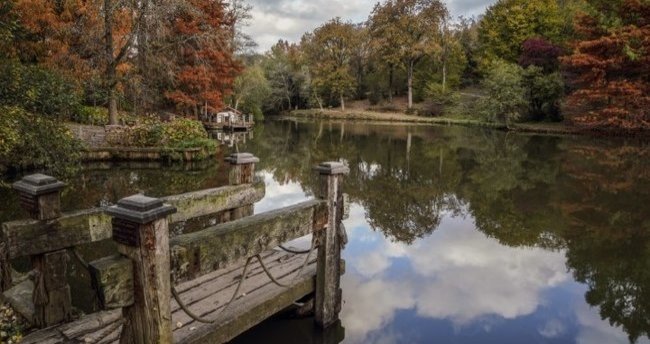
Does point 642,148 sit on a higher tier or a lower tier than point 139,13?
lower

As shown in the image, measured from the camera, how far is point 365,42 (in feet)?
170

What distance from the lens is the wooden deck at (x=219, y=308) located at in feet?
11.2

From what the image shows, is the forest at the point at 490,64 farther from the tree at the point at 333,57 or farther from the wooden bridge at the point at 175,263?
the wooden bridge at the point at 175,263

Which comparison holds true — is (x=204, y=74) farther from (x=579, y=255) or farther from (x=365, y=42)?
(x=365, y=42)

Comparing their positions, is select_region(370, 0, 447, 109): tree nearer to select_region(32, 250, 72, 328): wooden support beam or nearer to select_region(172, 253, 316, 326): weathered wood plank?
select_region(172, 253, 316, 326): weathered wood plank

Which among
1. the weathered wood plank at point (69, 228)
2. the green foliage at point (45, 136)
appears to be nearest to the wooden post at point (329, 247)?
the weathered wood plank at point (69, 228)

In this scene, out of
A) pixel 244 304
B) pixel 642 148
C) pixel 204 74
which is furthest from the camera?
pixel 204 74

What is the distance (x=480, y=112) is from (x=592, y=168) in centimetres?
2296

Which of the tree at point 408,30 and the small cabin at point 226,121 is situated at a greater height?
the tree at point 408,30

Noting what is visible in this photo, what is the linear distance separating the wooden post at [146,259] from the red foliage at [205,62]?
23506mm

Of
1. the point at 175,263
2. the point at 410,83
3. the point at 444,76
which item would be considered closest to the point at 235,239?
the point at 175,263

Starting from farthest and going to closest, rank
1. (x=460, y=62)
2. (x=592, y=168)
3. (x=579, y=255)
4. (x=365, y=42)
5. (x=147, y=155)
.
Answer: (x=365, y=42) → (x=460, y=62) → (x=147, y=155) → (x=592, y=168) → (x=579, y=255)

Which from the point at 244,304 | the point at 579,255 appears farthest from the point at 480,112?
the point at 244,304

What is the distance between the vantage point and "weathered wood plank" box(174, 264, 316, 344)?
3.46m
